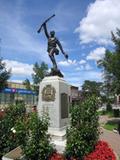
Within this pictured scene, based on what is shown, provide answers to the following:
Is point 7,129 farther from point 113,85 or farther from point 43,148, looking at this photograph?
point 113,85

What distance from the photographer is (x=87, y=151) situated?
37.8 ft

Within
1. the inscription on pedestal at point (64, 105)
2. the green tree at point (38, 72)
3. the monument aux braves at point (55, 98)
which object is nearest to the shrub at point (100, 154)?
the monument aux braves at point (55, 98)

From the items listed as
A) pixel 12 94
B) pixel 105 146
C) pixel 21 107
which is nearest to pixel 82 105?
pixel 105 146

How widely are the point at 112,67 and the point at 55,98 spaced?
17.3 meters

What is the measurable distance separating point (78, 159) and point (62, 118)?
3301 mm

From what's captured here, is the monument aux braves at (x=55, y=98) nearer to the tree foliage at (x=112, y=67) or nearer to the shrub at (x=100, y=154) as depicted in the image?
the shrub at (x=100, y=154)

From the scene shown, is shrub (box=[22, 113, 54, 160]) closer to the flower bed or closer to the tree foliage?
the flower bed

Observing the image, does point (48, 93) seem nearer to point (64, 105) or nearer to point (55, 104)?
point (55, 104)

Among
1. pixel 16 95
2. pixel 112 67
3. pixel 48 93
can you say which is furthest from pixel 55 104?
pixel 16 95

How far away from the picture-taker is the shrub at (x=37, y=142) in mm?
11125

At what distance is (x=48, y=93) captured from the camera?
14430 mm

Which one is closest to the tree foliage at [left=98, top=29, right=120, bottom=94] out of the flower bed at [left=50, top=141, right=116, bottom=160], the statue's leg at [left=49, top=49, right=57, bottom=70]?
the statue's leg at [left=49, top=49, right=57, bottom=70]

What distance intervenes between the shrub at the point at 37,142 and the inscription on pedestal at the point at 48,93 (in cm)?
291

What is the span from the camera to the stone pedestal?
13984 mm
